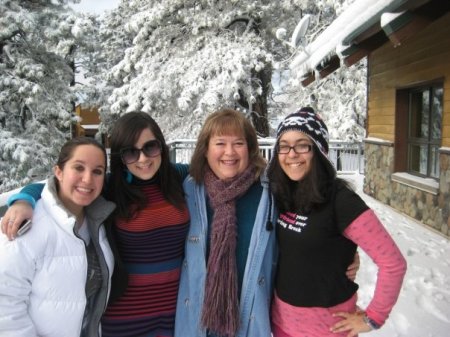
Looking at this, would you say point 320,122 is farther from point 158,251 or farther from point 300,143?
point 158,251

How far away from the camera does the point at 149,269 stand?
1.97m

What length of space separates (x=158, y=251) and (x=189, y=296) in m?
0.26

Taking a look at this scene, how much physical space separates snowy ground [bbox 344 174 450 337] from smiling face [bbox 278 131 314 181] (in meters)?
0.36

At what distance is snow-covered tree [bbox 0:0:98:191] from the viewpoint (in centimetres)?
1129

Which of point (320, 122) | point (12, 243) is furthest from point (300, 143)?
point (12, 243)

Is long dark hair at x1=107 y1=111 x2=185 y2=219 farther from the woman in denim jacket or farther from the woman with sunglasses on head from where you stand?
→ the woman in denim jacket

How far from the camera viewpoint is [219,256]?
6.15ft

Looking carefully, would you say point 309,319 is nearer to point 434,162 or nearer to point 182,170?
point 182,170

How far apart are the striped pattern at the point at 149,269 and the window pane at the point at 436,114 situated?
5.19m

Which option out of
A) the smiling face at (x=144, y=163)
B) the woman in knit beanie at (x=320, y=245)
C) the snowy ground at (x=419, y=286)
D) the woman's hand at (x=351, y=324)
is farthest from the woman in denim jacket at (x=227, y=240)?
the snowy ground at (x=419, y=286)

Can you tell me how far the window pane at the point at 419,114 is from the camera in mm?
6453

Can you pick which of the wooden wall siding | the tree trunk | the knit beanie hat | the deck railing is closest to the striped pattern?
the knit beanie hat

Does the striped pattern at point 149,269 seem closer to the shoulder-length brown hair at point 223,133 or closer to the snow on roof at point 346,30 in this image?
the shoulder-length brown hair at point 223,133

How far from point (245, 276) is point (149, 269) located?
46 centimetres
